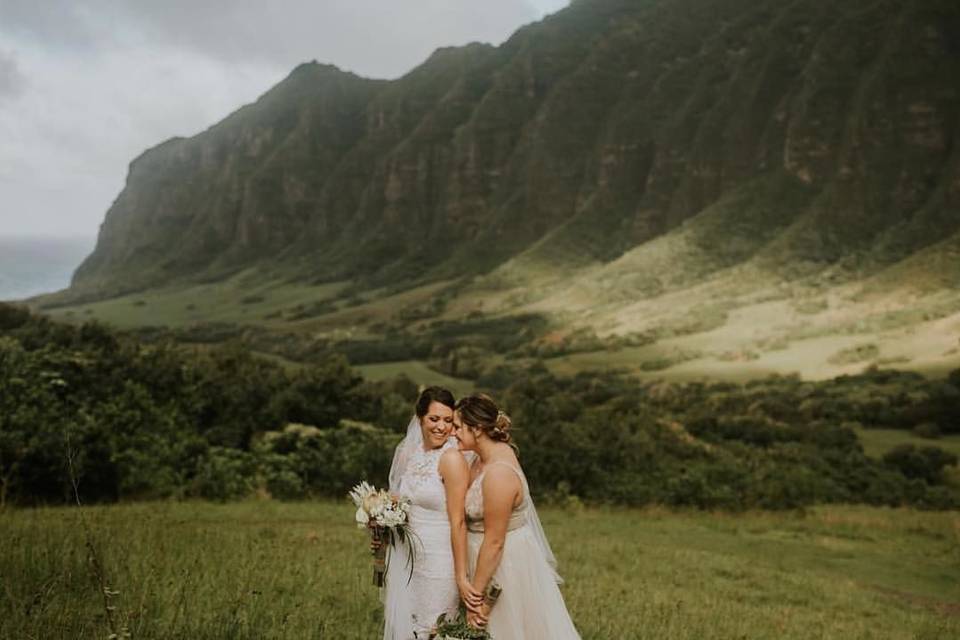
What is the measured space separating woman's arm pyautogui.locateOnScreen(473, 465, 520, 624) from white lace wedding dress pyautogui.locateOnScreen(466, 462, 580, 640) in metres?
0.10

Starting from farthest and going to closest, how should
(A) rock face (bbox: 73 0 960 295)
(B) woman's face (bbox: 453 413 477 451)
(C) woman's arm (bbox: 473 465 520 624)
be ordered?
(A) rock face (bbox: 73 0 960 295) < (B) woman's face (bbox: 453 413 477 451) < (C) woman's arm (bbox: 473 465 520 624)

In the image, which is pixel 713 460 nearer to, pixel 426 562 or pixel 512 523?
pixel 512 523

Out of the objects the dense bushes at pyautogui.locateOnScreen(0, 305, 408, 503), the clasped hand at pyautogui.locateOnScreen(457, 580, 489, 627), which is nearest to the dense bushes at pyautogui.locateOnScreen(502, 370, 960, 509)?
the dense bushes at pyautogui.locateOnScreen(0, 305, 408, 503)

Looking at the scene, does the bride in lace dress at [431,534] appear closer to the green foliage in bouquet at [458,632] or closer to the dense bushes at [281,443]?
the green foliage in bouquet at [458,632]

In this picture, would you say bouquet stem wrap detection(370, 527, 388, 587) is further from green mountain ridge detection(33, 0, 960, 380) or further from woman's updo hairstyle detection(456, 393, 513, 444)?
green mountain ridge detection(33, 0, 960, 380)

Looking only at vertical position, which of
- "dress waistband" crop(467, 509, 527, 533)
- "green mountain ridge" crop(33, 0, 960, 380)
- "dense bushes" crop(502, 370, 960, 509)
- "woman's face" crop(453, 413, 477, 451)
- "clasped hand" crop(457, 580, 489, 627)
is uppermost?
"green mountain ridge" crop(33, 0, 960, 380)

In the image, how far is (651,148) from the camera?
135375 millimetres

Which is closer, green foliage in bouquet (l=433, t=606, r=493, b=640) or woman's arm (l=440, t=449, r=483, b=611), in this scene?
green foliage in bouquet (l=433, t=606, r=493, b=640)

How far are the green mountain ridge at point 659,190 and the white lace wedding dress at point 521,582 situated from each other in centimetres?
5698

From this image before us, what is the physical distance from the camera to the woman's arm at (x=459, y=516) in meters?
5.05

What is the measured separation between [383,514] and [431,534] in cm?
34

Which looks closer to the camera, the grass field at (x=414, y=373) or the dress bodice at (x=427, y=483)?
the dress bodice at (x=427, y=483)

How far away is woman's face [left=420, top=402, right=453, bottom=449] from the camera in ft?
17.5

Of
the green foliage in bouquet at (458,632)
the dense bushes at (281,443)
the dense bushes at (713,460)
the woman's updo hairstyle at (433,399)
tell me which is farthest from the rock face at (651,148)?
the green foliage in bouquet at (458,632)
